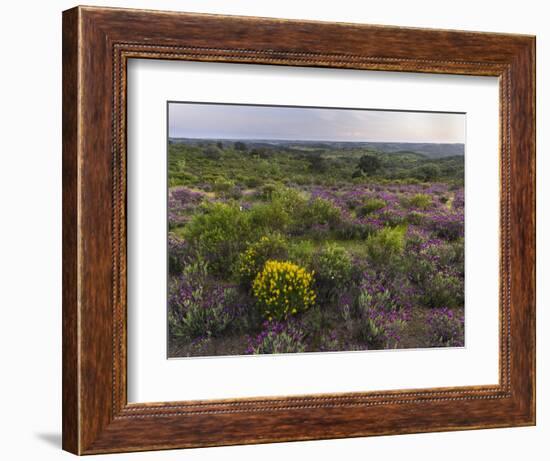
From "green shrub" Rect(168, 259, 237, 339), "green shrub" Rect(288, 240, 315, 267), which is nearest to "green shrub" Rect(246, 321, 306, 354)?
"green shrub" Rect(168, 259, 237, 339)

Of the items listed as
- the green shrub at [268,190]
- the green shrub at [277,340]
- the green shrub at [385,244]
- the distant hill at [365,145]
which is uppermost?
the distant hill at [365,145]

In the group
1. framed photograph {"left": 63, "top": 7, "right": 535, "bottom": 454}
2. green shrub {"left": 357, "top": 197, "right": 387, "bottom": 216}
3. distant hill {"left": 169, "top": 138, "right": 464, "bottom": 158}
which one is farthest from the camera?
green shrub {"left": 357, "top": 197, "right": 387, "bottom": 216}

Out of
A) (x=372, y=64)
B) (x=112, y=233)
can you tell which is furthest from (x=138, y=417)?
(x=372, y=64)

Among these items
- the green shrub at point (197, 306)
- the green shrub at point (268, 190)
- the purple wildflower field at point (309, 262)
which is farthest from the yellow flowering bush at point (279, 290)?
the green shrub at point (268, 190)

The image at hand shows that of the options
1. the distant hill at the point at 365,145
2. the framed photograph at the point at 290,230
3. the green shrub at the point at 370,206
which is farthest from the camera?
the green shrub at the point at 370,206

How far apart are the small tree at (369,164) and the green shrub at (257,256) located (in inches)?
19.3

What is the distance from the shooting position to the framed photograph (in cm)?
401

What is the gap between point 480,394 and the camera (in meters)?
4.50

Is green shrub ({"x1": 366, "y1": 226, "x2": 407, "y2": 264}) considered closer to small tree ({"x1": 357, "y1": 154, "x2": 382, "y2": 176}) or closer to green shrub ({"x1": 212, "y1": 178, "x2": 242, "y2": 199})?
small tree ({"x1": 357, "y1": 154, "x2": 382, "y2": 176})

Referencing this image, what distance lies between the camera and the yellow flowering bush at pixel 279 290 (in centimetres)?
427

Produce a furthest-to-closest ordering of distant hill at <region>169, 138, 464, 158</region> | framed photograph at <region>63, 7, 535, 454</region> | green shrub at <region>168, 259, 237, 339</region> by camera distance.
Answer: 1. distant hill at <region>169, 138, 464, 158</region>
2. green shrub at <region>168, 259, 237, 339</region>
3. framed photograph at <region>63, 7, 535, 454</region>

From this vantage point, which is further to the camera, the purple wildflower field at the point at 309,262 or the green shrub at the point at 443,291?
the green shrub at the point at 443,291

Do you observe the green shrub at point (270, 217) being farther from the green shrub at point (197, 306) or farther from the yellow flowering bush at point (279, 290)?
the green shrub at point (197, 306)

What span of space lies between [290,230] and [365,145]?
0.50 meters
